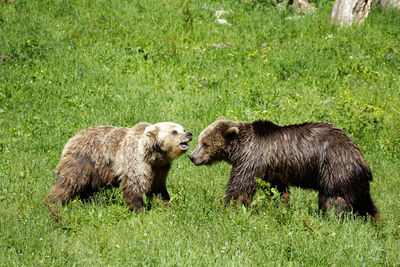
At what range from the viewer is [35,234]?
215 inches

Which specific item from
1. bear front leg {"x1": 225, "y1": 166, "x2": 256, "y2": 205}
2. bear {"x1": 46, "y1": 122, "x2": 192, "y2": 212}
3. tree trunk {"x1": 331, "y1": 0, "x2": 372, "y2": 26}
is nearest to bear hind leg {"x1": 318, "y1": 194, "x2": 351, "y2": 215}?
bear front leg {"x1": 225, "y1": 166, "x2": 256, "y2": 205}

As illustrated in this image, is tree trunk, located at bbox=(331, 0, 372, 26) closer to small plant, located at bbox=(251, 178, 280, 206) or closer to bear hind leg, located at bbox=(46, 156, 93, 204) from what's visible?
small plant, located at bbox=(251, 178, 280, 206)

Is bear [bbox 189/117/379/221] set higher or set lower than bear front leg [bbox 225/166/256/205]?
higher

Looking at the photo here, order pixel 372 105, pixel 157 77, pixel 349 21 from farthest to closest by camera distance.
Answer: pixel 349 21 < pixel 157 77 < pixel 372 105

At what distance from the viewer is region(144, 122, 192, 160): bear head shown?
6.76 m

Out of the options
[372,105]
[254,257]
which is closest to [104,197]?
[254,257]

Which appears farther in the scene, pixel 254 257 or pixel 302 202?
pixel 302 202

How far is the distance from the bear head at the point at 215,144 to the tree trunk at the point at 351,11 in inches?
347

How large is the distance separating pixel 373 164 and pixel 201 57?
5.72 metres

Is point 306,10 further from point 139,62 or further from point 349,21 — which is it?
point 139,62

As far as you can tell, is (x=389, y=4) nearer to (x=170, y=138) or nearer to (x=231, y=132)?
(x=231, y=132)

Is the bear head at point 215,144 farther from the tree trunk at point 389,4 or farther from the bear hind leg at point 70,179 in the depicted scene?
the tree trunk at point 389,4

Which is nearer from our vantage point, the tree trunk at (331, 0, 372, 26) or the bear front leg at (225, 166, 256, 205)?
the bear front leg at (225, 166, 256, 205)

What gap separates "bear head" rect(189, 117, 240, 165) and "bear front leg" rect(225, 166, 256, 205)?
18.9 inches
